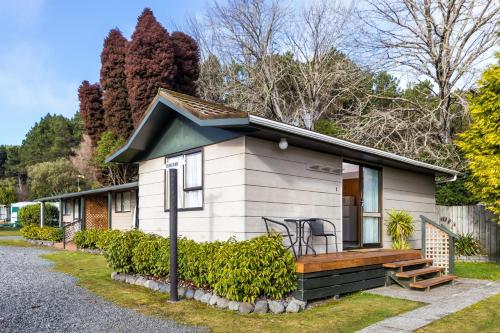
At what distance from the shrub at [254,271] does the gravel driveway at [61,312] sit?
98 cm

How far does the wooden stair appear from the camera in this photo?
7.82 m

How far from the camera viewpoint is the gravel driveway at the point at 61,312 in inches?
211

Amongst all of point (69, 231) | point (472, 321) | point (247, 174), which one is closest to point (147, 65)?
point (69, 231)

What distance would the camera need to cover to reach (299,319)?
5.75 metres

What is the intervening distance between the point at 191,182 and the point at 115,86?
1743cm

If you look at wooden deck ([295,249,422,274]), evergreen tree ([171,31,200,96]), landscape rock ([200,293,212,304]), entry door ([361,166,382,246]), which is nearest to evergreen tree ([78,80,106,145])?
evergreen tree ([171,31,200,96])

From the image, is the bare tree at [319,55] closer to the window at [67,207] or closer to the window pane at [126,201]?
the window pane at [126,201]

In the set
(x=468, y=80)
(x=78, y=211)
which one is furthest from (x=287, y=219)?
(x=78, y=211)

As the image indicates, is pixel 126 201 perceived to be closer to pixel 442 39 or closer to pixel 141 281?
pixel 141 281

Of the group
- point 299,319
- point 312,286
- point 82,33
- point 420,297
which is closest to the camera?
point 299,319

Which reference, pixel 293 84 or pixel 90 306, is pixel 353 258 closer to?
pixel 90 306

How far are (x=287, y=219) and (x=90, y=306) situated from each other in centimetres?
339

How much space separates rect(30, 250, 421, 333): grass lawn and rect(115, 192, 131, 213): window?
10.5 metres

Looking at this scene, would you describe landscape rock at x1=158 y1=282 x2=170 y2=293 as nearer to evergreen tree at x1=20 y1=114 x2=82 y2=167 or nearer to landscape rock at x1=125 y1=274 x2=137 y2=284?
landscape rock at x1=125 y1=274 x2=137 y2=284
